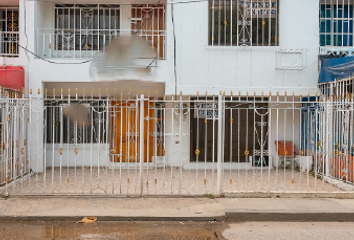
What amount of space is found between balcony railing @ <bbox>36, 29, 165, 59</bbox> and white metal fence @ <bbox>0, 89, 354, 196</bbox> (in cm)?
128

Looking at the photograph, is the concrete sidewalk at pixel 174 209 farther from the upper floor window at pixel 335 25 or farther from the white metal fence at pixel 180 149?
the upper floor window at pixel 335 25

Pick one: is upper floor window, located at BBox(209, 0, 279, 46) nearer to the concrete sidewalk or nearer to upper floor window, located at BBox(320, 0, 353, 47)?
upper floor window, located at BBox(320, 0, 353, 47)

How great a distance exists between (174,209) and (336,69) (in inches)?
230

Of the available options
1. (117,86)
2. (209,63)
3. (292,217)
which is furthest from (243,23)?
(292,217)

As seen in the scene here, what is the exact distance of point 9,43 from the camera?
473 inches

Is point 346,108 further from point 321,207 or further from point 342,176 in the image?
point 321,207

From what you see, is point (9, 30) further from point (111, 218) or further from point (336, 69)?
point (336, 69)

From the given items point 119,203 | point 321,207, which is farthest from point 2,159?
point 321,207

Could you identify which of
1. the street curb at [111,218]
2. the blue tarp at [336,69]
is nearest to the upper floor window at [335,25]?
the blue tarp at [336,69]

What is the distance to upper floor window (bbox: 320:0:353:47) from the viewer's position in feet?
39.2

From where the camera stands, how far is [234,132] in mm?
12508

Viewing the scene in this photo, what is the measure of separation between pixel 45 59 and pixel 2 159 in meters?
3.90

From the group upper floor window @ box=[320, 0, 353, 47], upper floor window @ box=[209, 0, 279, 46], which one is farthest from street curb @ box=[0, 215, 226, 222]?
upper floor window @ box=[320, 0, 353, 47]

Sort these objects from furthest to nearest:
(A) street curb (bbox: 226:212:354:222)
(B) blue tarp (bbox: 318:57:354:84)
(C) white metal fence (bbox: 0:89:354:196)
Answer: (B) blue tarp (bbox: 318:57:354:84) → (C) white metal fence (bbox: 0:89:354:196) → (A) street curb (bbox: 226:212:354:222)
